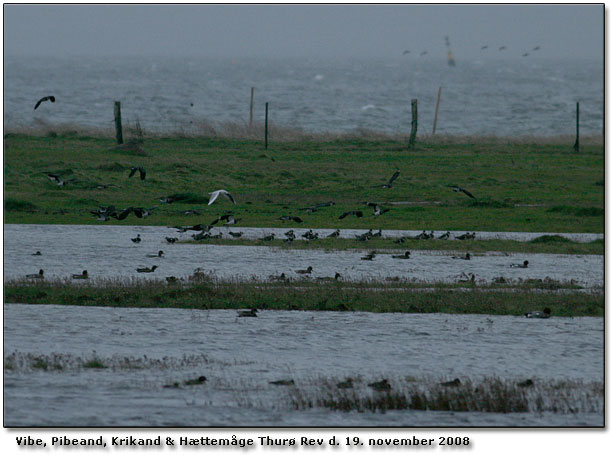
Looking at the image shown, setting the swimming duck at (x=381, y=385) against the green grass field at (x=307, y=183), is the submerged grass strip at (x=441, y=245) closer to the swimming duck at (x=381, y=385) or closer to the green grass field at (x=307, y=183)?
the green grass field at (x=307, y=183)

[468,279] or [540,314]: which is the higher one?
[540,314]

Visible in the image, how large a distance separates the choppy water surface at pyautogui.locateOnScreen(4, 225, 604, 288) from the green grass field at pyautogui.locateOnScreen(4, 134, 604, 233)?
5.15 metres

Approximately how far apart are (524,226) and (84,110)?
90278mm

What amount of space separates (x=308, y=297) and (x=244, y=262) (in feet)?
17.6

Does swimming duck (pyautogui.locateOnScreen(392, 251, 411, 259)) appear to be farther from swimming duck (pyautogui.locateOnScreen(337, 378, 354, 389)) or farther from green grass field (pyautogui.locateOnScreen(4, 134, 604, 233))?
swimming duck (pyautogui.locateOnScreen(337, 378, 354, 389))

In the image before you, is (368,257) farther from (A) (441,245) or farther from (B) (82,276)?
(B) (82,276)

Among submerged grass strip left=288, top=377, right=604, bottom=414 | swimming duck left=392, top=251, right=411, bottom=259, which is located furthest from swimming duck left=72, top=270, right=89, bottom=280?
submerged grass strip left=288, top=377, right=604, bottom=414

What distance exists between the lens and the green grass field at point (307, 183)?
3559 cm

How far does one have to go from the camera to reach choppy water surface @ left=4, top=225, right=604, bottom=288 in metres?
24.5

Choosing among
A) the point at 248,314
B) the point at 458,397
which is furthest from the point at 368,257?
the point at 458,397

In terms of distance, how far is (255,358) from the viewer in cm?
1672

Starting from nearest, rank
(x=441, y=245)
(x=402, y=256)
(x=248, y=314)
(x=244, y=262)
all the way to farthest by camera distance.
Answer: (x=248, y=314)
(x=244, y=262)
(x=402, y=256)
(x=441, y=245)

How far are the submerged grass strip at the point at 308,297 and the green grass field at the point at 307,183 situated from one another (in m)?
11.8

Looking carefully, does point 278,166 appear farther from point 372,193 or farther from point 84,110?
point 84,110
